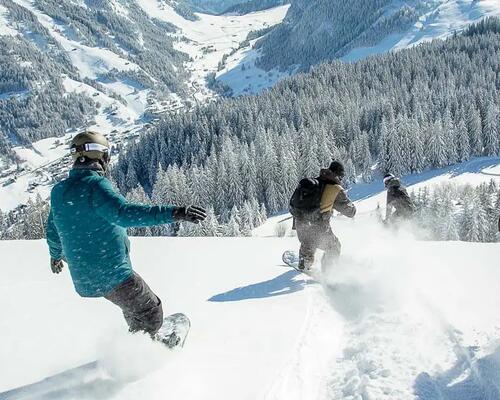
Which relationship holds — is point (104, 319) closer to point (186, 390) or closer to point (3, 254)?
point (186, 390)

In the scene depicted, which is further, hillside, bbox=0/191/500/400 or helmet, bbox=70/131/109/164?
hillside, bbox=0/191/500/400

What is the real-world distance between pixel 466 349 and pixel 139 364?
3662 mm

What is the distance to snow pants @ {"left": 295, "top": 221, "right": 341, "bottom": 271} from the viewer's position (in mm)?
8328

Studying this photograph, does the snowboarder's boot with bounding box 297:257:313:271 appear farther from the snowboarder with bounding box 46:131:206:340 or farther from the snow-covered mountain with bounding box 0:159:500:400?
the snowboarder with bounding box 46:131:206:340

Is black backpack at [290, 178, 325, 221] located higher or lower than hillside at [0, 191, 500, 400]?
higher

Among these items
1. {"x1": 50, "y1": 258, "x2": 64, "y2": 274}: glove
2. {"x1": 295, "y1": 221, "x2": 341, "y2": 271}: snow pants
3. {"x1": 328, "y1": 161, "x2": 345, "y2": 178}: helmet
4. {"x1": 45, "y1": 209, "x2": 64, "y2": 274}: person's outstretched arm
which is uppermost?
{"x1": 45, "y1": 209, "x2": 64, "y2": 274}: person's outstretched arm

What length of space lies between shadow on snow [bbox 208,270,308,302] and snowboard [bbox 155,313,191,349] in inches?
61.1

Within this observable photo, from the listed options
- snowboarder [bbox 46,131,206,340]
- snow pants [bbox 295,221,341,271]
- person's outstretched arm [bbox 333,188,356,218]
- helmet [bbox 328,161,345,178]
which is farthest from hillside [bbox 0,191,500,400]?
helmet [bbox 328,161,345,178]

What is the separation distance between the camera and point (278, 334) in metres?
5.60

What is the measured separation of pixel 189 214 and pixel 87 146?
3.85 feet

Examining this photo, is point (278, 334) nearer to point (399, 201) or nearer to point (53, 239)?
point (53, 239)

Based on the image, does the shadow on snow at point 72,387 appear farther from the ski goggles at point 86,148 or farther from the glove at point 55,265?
the ski goggles at point 86,148

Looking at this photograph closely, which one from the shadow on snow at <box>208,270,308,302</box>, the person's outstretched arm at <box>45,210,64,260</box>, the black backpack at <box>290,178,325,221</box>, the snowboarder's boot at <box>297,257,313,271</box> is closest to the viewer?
the person's outstretched arm at <box>45,210,64,260</box>

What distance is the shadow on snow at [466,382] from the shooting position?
4.50 meters
